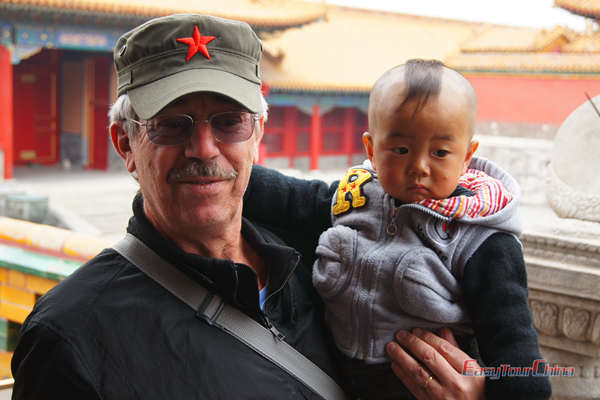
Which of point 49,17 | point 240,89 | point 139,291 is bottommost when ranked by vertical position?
point 139,291

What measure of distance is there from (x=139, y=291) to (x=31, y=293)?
1.90 m

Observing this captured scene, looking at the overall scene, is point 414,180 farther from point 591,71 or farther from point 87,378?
point 591,71

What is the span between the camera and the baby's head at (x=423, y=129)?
1.37 m

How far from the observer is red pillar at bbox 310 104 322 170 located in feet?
49.5

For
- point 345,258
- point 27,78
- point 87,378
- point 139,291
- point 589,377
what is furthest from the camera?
point 27,78

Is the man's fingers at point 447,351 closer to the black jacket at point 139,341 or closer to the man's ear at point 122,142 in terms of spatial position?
the black jacket at point 139,341

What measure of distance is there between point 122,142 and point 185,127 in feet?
0.66

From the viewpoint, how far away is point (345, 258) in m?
1.48

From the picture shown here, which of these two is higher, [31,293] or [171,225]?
[171,225]

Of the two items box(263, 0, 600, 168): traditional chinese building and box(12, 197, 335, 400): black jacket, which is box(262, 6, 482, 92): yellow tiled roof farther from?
A: box(12, 197, 335, 400): black jacket

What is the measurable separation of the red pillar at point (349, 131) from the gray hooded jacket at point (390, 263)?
1481cm

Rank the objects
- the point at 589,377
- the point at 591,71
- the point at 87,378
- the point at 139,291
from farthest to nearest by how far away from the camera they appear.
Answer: the point at 591,71 < the point at 589,377 < the point at 139,291 < the point at 87,378

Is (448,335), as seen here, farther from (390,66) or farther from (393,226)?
(390,66)

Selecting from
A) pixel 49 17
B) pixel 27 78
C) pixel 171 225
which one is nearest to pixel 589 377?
pixel 171 225
